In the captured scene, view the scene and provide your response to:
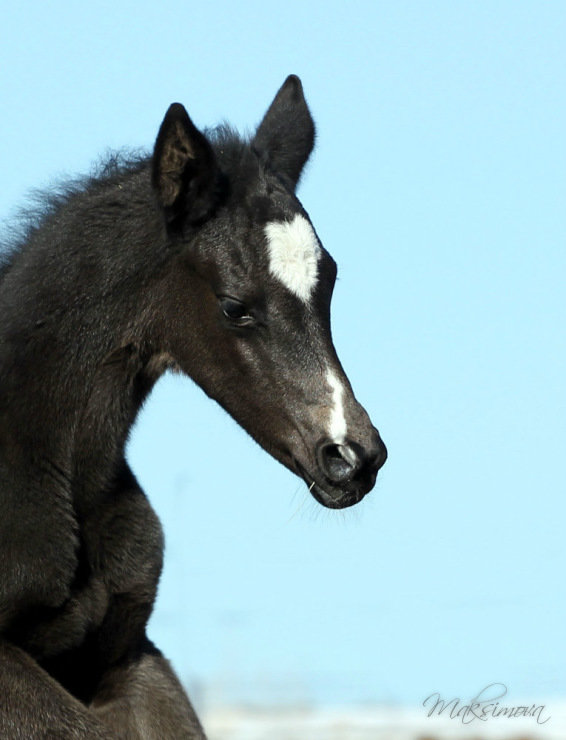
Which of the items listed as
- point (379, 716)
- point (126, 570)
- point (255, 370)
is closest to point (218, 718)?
point (379, 716)

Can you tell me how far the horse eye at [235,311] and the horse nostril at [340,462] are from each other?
63 cm

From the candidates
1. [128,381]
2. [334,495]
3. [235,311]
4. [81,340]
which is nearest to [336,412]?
[334,495]

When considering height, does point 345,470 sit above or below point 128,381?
above

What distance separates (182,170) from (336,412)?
121 cm

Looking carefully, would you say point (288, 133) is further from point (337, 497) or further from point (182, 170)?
point (337, 497)

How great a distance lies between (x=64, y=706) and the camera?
235 inches

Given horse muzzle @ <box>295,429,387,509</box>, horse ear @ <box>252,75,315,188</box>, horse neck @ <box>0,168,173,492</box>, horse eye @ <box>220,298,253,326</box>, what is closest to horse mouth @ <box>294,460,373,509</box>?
horse muzzle @ <box>295,429,387,509</box>

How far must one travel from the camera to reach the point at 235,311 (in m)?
6.21

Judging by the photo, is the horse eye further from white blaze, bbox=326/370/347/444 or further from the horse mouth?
the horse mouth

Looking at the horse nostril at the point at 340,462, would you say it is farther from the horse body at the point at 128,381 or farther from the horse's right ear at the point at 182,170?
the horse's right ear at the point at 182,170

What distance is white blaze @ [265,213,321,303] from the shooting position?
6062 millimetres

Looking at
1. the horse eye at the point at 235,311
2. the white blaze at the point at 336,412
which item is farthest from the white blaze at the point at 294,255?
the white blaze at the point at 336,412

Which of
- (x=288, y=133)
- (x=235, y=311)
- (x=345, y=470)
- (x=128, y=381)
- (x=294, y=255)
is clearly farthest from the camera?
(x=288, y=133)

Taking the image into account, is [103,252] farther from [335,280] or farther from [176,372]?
[335,280]
